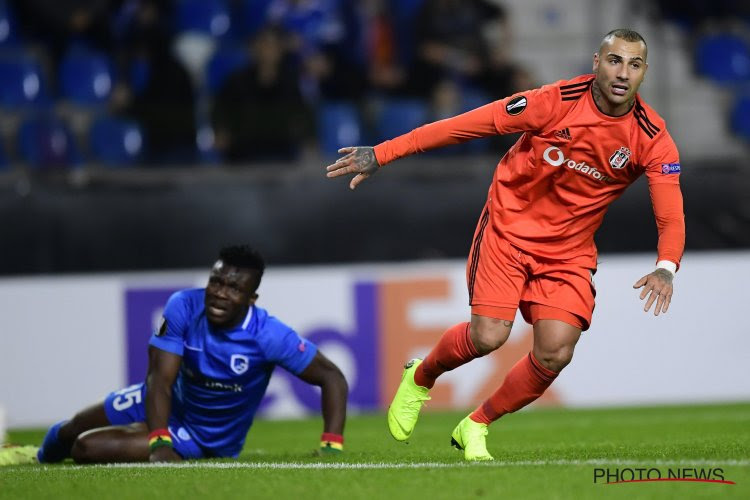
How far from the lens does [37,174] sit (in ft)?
34.1

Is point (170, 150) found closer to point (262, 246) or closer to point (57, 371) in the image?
point (262, 246)

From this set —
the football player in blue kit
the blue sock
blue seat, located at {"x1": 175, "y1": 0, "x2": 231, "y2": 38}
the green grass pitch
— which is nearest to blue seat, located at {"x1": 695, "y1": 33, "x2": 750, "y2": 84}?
blue seat, located at {"x1": 175, "y1": 0, "x2": 231, "y2": 38}

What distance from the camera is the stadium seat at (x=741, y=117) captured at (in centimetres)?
1234

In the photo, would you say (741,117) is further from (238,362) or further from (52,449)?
(52,449)

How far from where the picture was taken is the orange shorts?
5621mm

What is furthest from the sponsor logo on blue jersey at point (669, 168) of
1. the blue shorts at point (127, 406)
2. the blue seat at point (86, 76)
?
the blue seat at point (86, 76)

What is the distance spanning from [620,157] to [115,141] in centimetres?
674

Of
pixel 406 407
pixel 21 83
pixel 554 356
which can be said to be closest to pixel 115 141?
pixel 21 83

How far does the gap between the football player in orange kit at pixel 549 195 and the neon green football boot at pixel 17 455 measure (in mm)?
2449

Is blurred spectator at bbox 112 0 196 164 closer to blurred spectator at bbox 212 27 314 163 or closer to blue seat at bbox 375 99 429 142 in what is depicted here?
blurred spectator at bbox 212 27 314 163

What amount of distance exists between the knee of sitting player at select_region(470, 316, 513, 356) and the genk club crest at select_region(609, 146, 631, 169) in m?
0.88

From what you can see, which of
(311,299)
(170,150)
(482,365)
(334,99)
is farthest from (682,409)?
(170,150)

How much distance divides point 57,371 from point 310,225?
8.21 ft

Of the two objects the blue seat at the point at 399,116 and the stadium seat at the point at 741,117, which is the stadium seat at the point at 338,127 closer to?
the blue seat at the point at 399,116
